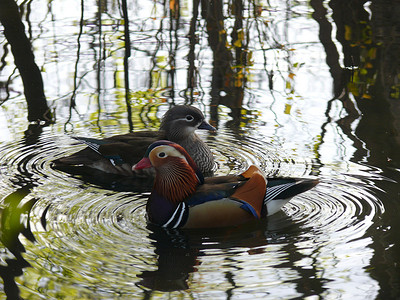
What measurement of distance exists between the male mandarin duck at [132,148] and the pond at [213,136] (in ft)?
0.47

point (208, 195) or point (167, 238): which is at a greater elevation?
point (208, 195)

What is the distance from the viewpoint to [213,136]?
8.32 m

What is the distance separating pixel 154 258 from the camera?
5652 mm

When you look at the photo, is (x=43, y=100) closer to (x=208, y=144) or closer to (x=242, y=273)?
(x=208, y=144)

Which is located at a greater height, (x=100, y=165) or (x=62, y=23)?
(x=62, y=23)

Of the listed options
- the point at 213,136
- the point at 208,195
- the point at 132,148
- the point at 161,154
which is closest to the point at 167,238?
the point at 208,195

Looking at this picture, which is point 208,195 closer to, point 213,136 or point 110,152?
point 110,152

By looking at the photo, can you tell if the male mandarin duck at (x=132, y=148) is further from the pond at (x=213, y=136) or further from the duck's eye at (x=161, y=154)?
the duck's eye at (x=161, y=154)

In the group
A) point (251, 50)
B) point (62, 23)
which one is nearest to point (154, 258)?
point (251, 50)

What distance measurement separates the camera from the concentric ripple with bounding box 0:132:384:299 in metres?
5.30

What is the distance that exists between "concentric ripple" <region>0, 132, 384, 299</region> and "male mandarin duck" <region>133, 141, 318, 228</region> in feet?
0.43

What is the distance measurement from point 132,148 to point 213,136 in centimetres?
113

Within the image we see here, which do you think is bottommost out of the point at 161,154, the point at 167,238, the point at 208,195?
the point at 167,238

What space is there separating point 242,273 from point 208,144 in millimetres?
2992
